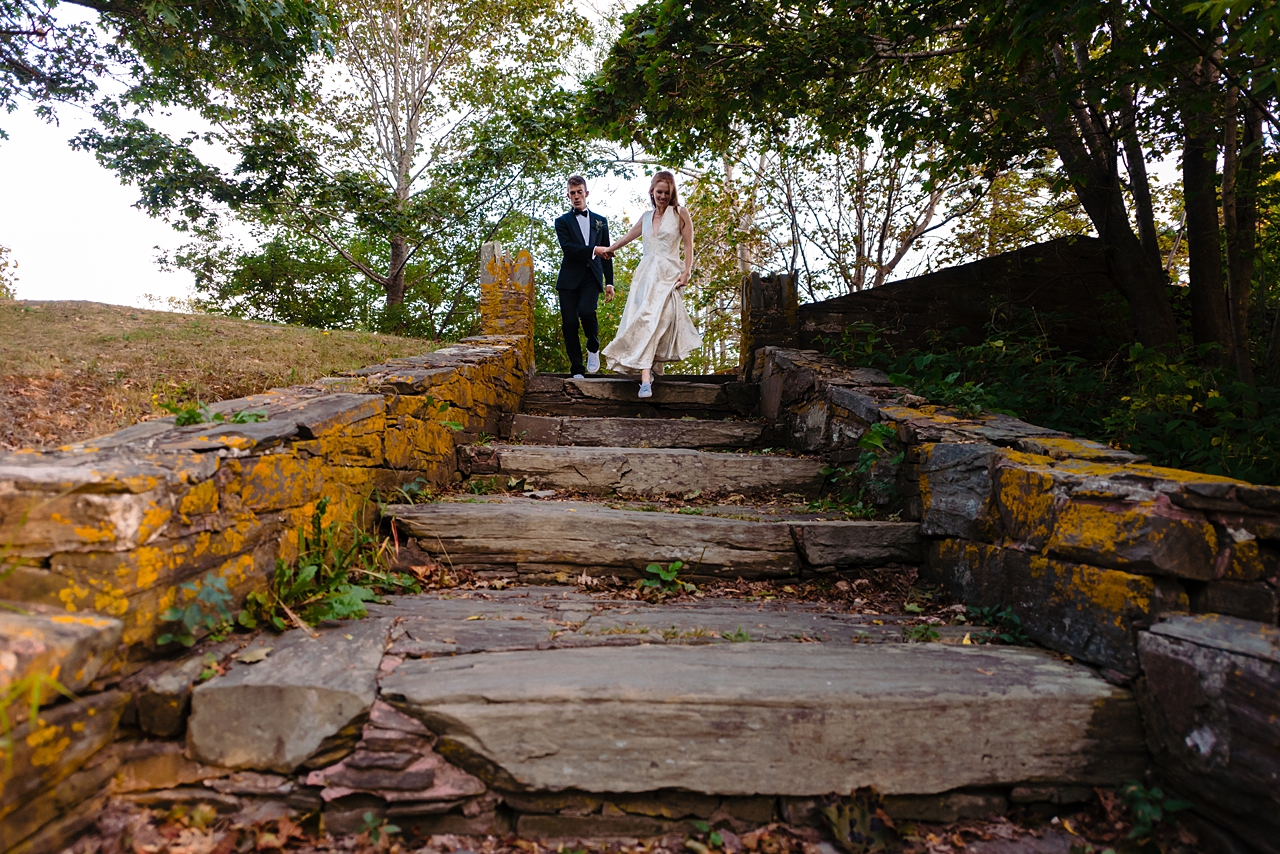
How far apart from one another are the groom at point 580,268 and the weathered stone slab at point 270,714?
4647 mm

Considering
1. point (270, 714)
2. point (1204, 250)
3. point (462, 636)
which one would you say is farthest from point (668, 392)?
point (270, 714)

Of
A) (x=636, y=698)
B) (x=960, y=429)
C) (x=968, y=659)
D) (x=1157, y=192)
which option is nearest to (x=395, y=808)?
(x=636, y=698)

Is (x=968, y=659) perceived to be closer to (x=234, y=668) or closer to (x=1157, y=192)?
(x=234, y=668)

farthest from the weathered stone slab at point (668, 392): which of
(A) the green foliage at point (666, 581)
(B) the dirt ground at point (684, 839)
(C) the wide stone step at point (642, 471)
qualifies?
(B) the dirt ground at point (684, 839)

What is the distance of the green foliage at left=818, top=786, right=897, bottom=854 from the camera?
1.79 meters

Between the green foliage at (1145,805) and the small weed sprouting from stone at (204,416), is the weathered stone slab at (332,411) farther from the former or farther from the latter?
the green foliage at (1145,805)

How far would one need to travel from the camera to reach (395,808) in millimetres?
1775

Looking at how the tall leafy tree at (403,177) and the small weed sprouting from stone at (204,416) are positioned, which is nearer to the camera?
the small weed sprouting from stone at (204,416)

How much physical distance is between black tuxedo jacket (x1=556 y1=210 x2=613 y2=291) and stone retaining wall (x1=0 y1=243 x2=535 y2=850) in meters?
3.64

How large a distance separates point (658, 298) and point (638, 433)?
1468 mm

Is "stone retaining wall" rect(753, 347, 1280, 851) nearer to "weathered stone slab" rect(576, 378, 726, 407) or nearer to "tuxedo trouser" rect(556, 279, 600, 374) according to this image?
"weathered stone slab" rect(576, 378, 726, 407)

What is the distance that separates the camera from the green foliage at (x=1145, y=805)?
176cm

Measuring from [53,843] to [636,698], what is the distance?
134 cm

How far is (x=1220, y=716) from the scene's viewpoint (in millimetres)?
1687
